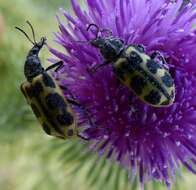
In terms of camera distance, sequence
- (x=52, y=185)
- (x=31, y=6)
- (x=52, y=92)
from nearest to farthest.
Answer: (x=52, y=92)
(x=52, y=185)
(x=31, y=6)

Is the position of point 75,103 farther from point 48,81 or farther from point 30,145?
point 30,145

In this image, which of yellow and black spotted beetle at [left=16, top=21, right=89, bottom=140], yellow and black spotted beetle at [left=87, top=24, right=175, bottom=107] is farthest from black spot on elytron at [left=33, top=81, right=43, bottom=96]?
yellow and black spotted beetle at [left=87, top=24, right=175, bottom=107]

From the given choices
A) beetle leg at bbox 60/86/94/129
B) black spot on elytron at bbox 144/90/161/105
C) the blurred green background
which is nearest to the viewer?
black spot on elytron at bbox 144/90/161/105

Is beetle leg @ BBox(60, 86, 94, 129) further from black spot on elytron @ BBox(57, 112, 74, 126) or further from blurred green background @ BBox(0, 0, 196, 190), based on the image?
blurred green background @ BBox(0, 0, 196, 190)

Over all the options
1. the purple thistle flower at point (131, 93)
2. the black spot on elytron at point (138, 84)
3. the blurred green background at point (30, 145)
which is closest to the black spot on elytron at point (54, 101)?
the purple thistle flower at point (131, 93)

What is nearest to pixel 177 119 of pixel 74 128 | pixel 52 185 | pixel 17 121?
pixel 74 128

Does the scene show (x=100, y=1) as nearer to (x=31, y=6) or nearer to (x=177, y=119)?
(x=177, y=119)

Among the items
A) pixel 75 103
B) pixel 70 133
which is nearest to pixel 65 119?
pixel 70 133
